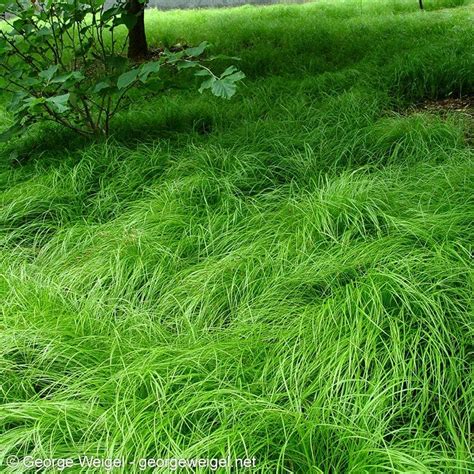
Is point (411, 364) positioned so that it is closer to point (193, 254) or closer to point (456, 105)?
point (193, 254)

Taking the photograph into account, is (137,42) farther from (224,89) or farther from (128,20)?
(224,89)

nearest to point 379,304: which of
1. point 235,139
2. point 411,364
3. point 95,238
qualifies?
point 411,364

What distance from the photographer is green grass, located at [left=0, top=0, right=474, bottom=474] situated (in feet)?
4.28

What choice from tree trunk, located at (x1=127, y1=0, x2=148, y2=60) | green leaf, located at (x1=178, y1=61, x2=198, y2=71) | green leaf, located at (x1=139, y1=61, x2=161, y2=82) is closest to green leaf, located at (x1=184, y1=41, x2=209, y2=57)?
green leaf, located at (x1=178, y1=61, x2=198, y2=71)

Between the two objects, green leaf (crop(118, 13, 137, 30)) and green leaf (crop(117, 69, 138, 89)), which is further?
green leaf (crop(118, 13, 137, 30))

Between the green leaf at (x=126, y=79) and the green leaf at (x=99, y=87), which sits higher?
the green leaf at (x=126, y=79)

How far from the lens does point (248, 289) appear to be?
1.92 m

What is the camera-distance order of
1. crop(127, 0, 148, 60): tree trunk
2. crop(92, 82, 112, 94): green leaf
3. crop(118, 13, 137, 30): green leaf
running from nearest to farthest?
1. crop(92, 82, 112, 94): green leaf
2. crop(118, 13, 137, 30): green leaf
3. crop(127, 0, 148, 60): tree trunk

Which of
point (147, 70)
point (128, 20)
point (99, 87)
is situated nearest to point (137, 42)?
point (128, 20)

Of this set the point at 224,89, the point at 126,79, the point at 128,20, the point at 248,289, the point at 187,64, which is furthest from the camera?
the point at 128,20

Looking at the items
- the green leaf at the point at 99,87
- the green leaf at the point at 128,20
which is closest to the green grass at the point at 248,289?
the green leaf at the point at 99,87

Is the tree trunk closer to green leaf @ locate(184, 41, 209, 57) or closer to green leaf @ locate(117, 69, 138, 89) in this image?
green leaf @ locate(117, 69, 138, 89)

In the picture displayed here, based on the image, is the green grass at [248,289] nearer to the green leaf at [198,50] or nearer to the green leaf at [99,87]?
the green leaf at [99,87]

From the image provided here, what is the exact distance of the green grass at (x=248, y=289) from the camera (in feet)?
4.28
